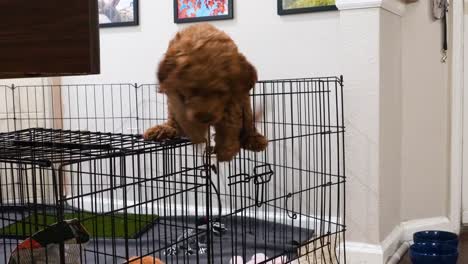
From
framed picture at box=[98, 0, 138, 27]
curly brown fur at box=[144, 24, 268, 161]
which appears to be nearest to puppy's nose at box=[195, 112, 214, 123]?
curly brown fur at box=[144, 24, 268, 161]

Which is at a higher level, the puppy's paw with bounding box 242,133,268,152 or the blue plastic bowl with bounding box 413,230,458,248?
the puppy's paw with bounding box 242,133,268,152

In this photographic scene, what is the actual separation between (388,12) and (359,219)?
85 centimetres

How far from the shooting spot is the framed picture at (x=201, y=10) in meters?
2.88

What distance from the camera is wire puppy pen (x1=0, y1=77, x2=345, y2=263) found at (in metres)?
1.33

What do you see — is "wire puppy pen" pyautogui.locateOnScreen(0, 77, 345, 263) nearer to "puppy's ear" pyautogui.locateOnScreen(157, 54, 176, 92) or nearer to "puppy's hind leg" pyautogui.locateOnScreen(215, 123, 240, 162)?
"puppy's hind leg" pyautogui.locateOnScreen(215, 123, 240, 162)

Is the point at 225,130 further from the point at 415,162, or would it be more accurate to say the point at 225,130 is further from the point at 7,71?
the point at 415,162

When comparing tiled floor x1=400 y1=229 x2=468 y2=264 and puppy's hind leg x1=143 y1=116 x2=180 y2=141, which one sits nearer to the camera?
puppy's hind leg x1=143 y1=116 x2=180 y2=141

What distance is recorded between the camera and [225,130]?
150cm

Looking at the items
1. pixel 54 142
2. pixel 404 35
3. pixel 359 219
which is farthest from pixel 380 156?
pixel 54 142

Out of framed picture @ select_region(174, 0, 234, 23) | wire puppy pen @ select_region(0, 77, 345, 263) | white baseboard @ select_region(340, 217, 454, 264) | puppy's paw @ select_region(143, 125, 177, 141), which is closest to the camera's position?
wire puppy pen @ select_region(0, 77, 345, 263)

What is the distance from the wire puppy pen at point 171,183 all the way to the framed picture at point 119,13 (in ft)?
1.22

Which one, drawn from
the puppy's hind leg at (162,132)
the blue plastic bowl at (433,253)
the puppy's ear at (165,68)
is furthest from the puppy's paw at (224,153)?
the blue plastic bowl at (433,253)

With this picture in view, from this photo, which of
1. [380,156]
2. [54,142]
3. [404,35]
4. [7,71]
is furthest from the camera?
[404,35]

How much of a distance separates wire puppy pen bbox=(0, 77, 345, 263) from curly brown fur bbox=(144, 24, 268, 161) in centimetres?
6
